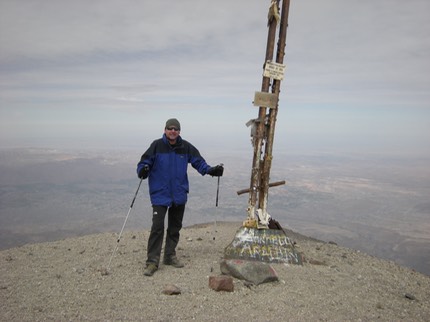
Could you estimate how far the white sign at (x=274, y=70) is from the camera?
8.14 metres

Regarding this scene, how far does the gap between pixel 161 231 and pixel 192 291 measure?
5.37 ft

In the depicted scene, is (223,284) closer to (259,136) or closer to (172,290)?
(172,290)

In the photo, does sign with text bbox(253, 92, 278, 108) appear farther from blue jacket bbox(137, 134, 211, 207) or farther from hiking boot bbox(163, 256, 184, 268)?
hiking boot bbox(163, 256, 184, 268)

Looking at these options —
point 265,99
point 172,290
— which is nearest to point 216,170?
point 265,99

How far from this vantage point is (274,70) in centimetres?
817

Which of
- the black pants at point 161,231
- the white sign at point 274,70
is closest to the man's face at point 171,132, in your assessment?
the black pants at point 161,231

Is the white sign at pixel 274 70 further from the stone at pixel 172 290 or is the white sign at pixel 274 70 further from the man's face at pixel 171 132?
the stone at pixel 172 290

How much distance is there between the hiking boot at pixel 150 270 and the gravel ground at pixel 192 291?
3.8 inches

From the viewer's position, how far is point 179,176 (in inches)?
290

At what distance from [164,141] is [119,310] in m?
3.46

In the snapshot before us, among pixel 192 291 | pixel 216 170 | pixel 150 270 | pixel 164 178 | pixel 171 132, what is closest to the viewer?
pixel 192 291

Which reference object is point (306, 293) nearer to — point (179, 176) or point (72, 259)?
point (179, 176)

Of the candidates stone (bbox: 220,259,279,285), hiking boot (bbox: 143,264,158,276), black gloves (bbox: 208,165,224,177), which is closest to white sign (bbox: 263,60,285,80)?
black gloves (bbox: 208,165,224,177)

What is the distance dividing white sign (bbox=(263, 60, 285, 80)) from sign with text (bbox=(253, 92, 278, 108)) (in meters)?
0.47
